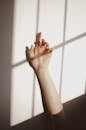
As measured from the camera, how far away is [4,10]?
5.35 ft

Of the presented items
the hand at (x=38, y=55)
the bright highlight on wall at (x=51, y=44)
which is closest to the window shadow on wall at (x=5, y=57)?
the bright highlight on wall at (x=51, y=44)

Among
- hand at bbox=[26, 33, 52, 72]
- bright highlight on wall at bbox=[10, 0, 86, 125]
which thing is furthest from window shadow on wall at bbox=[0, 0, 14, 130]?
hand at bbox=[26, 33, 52, 72]

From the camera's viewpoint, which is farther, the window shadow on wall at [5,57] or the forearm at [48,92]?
the window shadow on wall at [5,57]

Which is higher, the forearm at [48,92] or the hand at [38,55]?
the hand at [38,55]

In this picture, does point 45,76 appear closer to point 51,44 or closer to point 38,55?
point 38,55

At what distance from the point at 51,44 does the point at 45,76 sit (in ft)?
1.89

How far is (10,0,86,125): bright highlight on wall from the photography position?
1608 mm

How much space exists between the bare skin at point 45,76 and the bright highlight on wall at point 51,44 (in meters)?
0.51

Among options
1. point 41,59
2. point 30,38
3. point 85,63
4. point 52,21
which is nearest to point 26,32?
point 30,38

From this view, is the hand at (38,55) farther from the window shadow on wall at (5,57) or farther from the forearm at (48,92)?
the window shadow on wall at (5,57)

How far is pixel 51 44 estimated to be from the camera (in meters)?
1.64

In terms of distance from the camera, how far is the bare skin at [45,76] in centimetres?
108

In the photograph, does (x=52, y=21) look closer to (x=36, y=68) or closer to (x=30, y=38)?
(x=30, y=38)

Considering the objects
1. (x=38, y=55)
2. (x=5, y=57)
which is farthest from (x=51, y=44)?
(x=38, y=55)
